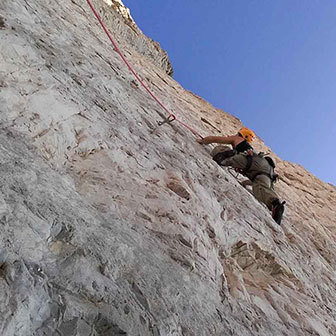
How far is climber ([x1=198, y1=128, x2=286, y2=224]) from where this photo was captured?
750 cm

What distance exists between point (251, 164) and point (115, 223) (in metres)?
5.11

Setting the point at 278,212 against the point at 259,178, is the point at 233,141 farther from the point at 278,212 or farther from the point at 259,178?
the point at 278,212

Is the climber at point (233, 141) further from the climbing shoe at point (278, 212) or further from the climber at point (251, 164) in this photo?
the climbing shoe at point (278, 212)

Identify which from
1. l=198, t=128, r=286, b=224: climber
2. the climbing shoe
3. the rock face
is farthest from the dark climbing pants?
the rock face

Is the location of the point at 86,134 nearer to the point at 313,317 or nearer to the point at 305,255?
the point at 313,317

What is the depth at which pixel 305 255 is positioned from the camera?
6.46m

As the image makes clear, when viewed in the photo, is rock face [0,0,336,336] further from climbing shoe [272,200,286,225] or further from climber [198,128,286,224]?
climber [198,128,286,224]

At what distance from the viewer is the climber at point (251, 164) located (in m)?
7.50

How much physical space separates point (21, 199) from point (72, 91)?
239 cm

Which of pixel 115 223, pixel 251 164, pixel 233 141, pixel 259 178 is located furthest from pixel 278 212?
pixel 115 223

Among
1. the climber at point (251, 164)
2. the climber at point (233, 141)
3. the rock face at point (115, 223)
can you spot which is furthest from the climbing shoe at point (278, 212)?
the climber at point (233, 141)

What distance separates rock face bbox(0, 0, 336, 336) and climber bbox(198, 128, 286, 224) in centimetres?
45

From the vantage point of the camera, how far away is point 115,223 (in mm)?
3318

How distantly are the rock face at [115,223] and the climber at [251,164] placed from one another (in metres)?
0.45
